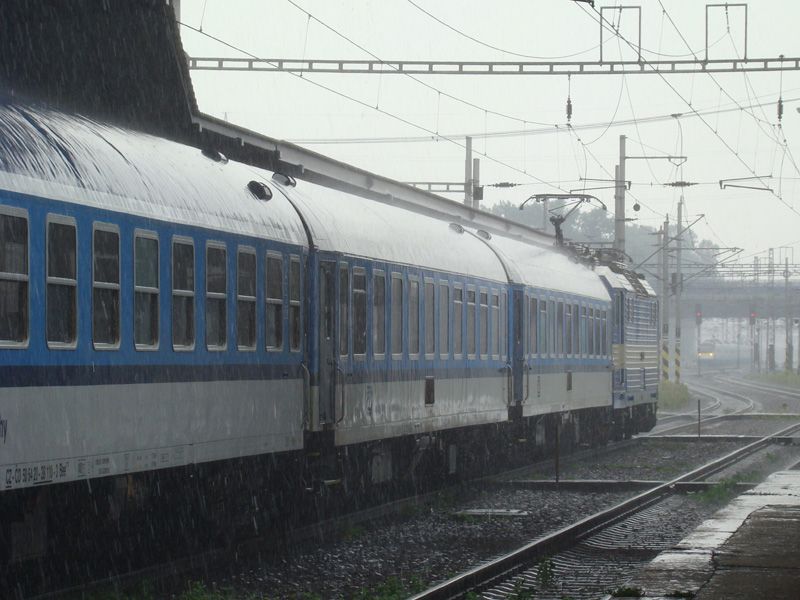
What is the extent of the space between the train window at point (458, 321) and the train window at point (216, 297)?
23.6 feet

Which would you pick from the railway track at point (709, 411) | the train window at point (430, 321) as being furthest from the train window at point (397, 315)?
the railway track at point (709, 411)

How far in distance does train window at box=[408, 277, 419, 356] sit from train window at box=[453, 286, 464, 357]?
164cm

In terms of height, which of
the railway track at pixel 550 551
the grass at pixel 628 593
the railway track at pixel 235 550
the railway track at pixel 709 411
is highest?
the grass at pixel 628 593

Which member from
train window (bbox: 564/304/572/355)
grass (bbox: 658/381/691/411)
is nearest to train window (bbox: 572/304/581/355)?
train window (bbox: 564/304/572/355)

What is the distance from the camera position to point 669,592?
9.69 m

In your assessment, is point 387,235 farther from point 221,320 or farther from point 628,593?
point 628,593

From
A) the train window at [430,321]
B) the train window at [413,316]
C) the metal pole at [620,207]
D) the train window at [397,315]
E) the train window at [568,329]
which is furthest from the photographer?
the metal pole at [620,207]

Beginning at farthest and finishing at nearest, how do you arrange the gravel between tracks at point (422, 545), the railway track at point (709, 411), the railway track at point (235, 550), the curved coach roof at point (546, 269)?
the railway track at point (709, 411) → the curved coach roof at point (546, 269) → the gravel between tracks at point (422, 545) → the railway track at point (235, 550)

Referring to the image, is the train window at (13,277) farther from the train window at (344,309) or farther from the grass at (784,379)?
the grass at (784,379)

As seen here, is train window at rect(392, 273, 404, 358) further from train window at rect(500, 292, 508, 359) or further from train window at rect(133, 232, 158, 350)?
train window at rect(133, 232, 158, 350)

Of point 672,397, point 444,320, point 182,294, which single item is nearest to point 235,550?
point 182,294

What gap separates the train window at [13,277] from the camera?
9062 millimetres

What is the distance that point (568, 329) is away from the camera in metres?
26.0

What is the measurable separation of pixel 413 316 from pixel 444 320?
1.34 metres
